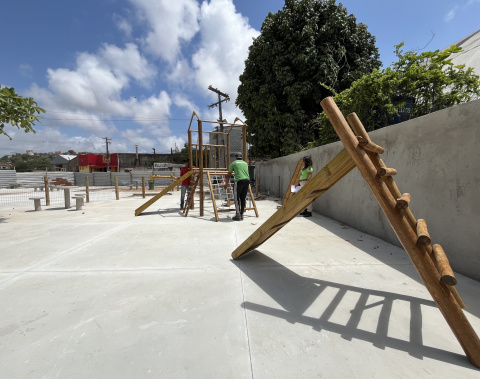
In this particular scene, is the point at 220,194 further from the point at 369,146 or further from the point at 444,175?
the point at 369,146

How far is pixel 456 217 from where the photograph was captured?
2787 mm

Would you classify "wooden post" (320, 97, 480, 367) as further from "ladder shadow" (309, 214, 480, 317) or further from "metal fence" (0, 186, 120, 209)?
"metal fence" (0, 186, 120, 209)

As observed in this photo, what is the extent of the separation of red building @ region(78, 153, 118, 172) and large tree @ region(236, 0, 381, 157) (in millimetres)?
42157

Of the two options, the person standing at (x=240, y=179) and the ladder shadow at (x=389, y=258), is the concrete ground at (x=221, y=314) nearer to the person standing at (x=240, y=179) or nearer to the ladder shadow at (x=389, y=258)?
the ladder shadow at (x=389, y=258)

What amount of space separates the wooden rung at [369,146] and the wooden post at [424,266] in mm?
35

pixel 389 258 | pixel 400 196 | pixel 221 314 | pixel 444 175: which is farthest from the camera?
pixel 389 258

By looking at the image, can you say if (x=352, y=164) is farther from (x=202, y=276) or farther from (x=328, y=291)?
(x=202, y=276)

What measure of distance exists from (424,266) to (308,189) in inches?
43.2

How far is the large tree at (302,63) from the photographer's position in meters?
12.2

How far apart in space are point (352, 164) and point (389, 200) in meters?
0.48

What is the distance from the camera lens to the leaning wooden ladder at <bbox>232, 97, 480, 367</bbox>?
1439mm

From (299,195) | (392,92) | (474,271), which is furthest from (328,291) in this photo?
(392,92)

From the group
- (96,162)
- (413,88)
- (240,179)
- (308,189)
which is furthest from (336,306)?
(96,162)

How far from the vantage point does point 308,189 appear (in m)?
2.36
